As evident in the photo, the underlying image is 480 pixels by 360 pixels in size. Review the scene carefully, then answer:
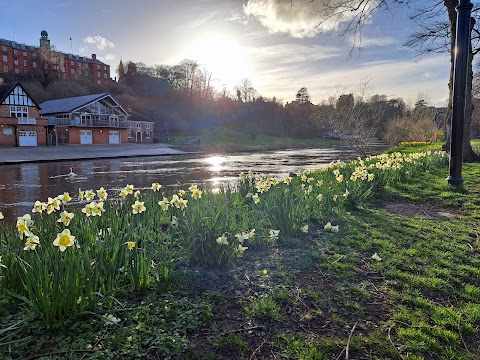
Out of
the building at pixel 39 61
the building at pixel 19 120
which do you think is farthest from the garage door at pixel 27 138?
the building at pixel 39 61

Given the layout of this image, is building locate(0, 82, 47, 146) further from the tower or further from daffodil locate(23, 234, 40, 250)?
the tower

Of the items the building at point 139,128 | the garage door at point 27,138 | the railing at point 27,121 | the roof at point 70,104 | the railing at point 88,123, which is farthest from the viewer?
the building at point 139,128

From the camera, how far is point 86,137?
4503cm

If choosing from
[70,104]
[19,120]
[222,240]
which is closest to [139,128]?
[70,104]

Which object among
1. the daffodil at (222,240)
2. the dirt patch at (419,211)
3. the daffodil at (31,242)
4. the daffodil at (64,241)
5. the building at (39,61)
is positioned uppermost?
the building at (39,61)

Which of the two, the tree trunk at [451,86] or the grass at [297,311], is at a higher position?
the tree trunk at [451,86]

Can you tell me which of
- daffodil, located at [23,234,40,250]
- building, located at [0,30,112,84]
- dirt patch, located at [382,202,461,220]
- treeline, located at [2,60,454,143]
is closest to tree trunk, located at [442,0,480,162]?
dirt patch, located at [382,202,461,220]

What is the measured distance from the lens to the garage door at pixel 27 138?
38.1 metres

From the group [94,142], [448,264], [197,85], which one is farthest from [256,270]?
[197,85]

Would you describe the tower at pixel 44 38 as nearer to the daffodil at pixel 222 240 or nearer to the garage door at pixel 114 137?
the garage door at pixel 114 137

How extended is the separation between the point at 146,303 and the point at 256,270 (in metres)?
1.11

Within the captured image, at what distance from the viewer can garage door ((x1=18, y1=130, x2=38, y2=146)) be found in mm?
38094

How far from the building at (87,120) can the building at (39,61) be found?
24.9 meters

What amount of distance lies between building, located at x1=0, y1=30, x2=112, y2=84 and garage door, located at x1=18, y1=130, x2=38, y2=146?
30461 mm
